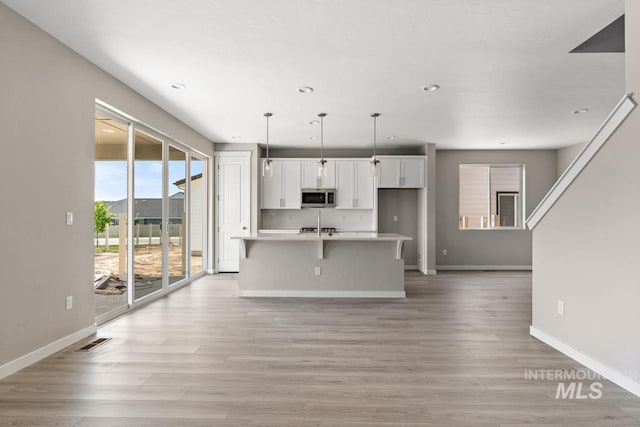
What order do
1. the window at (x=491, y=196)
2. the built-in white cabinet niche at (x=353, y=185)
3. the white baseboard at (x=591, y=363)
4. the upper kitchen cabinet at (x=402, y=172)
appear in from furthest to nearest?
the window at (x=491, y=196) → the built-in white cabinet niche at (x=353, y=185) → the upper kitchen cabinet at (x=402, y=172) → the white baseboard at (x=591, y=363)

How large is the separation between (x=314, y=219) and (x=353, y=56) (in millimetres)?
4828

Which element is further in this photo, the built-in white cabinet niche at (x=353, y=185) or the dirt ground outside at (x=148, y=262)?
the built-in white cabinet niche at (x=353, y=185)

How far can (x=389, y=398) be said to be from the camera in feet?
7.47

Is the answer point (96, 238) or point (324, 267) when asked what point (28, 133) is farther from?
point (324, 267)

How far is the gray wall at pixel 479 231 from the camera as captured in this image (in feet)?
25.8

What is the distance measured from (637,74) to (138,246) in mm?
Result: 5180

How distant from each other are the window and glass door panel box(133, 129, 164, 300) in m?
6.22

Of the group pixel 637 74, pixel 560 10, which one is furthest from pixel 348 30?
pixel 637 74

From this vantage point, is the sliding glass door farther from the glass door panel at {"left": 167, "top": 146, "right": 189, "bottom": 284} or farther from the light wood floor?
the light wood floor

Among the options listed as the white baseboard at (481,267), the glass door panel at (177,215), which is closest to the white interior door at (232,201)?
the glass door panel at (177,215)

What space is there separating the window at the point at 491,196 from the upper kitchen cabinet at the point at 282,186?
3760 mm

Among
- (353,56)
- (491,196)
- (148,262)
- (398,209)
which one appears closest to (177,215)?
(148,262)

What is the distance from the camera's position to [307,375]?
103 inches

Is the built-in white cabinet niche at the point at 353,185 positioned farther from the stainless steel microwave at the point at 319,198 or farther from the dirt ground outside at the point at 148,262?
the dirt ground outside at the point at 148,262
